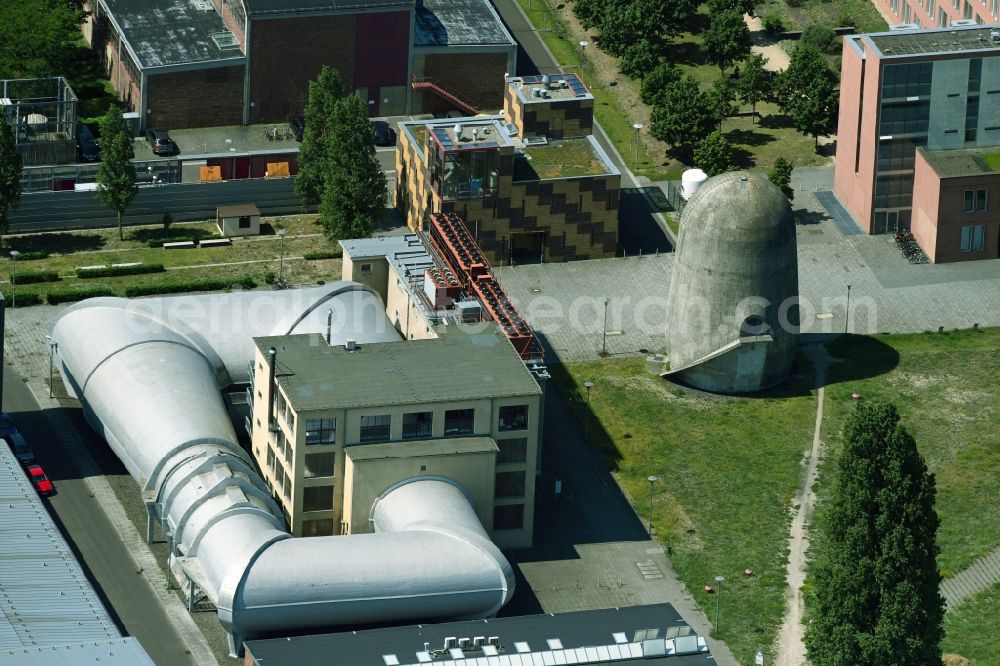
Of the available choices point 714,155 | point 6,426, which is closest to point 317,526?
point 6,426

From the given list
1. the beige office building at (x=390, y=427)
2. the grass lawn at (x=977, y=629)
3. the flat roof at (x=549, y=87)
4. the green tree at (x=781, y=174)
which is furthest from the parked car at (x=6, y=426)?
the green tree at (x=781, y=174)

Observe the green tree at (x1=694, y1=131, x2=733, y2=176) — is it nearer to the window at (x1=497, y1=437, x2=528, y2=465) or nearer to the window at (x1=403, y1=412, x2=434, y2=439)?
the window at (x1=497, y1=437, x2=528, y2=465)

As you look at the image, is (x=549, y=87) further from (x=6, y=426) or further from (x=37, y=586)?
(x=37, y=586)

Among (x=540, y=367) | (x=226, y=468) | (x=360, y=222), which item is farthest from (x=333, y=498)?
(x=360, y=222)

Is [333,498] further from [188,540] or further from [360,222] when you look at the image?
[360,222]

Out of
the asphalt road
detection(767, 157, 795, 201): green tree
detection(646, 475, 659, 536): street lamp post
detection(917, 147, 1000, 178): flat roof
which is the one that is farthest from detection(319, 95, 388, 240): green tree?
detection(917, 147, 1000, 178): flat roof
